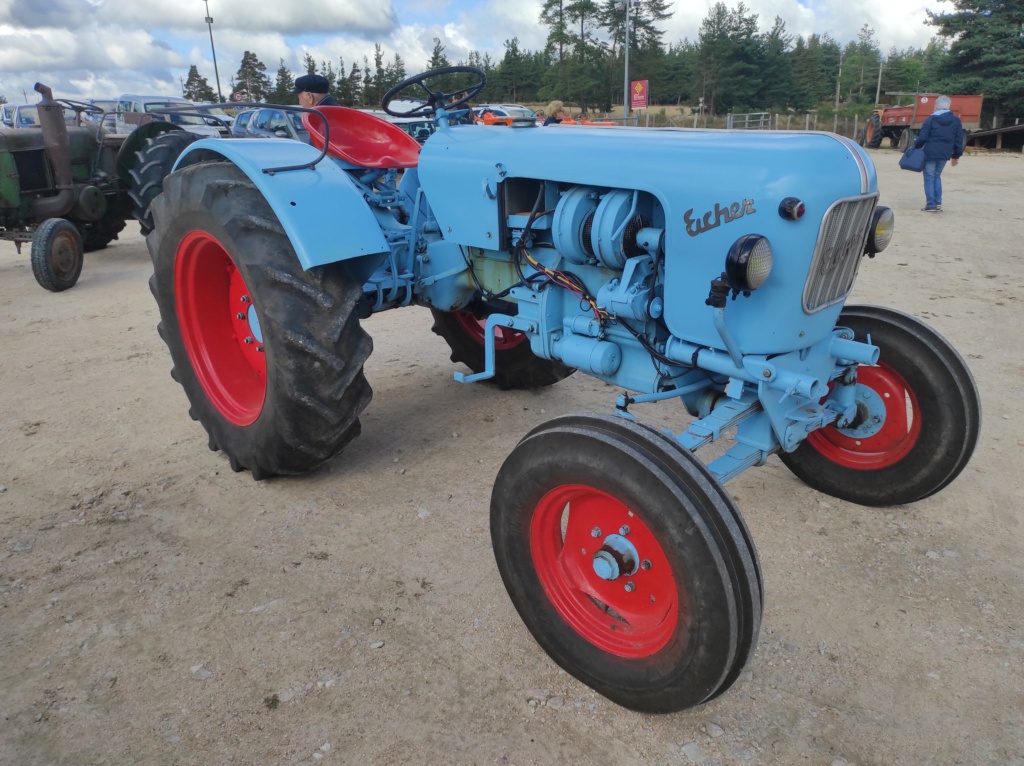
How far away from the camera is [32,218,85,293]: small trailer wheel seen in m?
6.88

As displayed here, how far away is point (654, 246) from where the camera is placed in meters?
2.39

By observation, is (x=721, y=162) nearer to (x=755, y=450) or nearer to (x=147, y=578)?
(x=755, y=450)

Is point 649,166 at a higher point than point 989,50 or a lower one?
lower

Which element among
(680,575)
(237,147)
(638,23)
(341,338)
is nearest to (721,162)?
(680,575)

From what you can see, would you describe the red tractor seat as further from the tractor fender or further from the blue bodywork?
the tractor fender

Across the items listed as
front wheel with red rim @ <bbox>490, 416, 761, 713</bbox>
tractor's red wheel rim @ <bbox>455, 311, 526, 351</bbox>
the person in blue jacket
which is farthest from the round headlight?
the person in blue jacket

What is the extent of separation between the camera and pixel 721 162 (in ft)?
7.25

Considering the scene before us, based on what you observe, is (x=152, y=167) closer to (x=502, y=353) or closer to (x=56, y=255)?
(x=56, y=255)

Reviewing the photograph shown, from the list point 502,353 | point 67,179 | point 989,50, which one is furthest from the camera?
point 989,50

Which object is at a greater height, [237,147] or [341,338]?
[237,147]

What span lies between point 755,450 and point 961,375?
981mm

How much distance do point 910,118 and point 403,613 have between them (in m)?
27.3

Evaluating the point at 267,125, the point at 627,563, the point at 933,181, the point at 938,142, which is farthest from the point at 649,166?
the point at 933,181

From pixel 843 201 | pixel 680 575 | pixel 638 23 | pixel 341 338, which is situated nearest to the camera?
pixel 680 575
